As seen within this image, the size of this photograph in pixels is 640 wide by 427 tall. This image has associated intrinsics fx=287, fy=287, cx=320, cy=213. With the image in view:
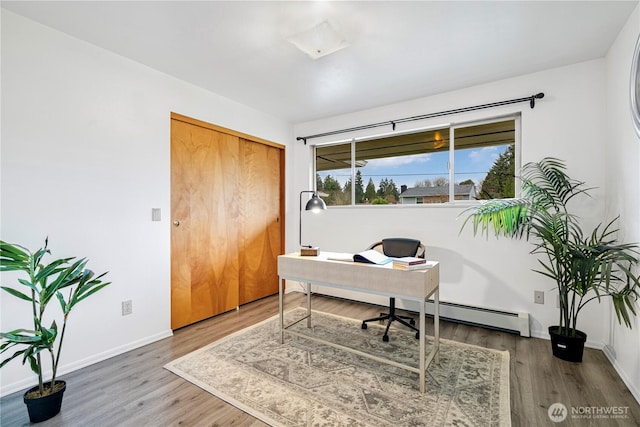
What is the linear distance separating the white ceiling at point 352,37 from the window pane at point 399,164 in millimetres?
669

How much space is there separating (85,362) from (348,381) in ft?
6.76

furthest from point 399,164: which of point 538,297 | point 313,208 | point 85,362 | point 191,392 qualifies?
point 85,362

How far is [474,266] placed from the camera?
309 centimetres

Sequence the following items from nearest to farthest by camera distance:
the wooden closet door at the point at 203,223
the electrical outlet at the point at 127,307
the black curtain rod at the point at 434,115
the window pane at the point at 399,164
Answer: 1. the electrical outlet at the point at 127,307
2. the black curtain rod at the point at 434,115
3. the wooden closet door at the point at 203,223
4. the window pane at the point at 399,164

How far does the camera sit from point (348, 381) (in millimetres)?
2021

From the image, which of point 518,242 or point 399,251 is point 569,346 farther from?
point 399,251

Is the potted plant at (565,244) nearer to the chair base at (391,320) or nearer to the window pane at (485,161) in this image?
the window pane at (485,161)

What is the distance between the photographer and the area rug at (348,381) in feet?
5.51

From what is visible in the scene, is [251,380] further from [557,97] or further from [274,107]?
[557,97]

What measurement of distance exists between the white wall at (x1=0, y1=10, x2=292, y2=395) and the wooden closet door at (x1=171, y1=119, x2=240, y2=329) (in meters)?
0.13

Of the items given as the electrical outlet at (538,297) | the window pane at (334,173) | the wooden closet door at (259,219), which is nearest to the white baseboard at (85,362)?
the wooden closet door at (259,219)

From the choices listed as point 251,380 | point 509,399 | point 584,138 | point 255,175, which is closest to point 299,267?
point 251,380

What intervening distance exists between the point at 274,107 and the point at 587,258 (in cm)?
349

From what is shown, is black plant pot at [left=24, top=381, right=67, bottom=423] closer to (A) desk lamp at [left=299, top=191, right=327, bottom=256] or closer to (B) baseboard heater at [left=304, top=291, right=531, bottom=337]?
(A) desk lamp at [left=299, top=191, right=327, bottom=256]
